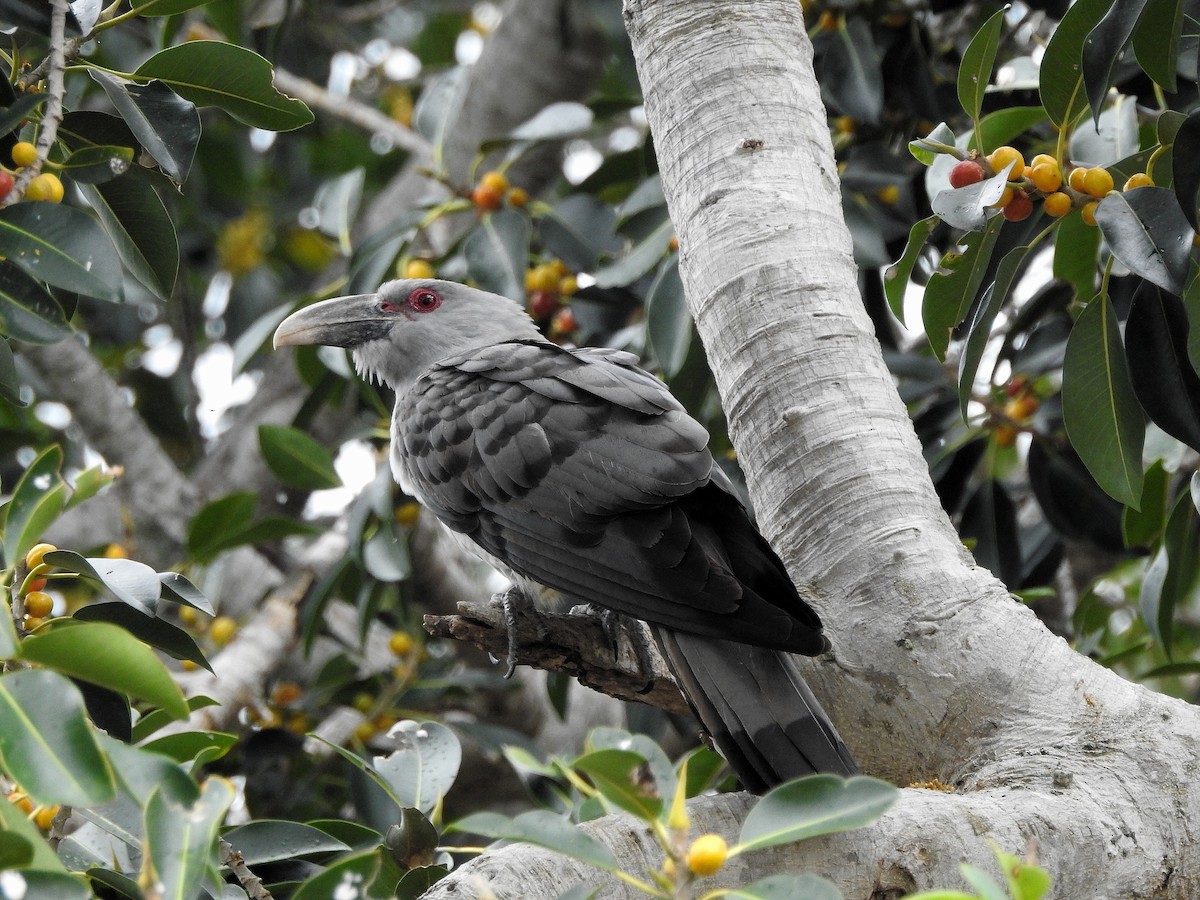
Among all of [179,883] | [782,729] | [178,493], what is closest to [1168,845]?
[782,729]

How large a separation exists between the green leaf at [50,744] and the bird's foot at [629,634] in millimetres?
1325

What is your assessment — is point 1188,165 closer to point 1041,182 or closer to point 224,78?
point 1041,182

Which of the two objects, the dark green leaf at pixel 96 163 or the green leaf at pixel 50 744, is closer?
the green leaf at pixel 50 744

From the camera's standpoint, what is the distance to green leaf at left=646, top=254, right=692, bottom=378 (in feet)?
11.9

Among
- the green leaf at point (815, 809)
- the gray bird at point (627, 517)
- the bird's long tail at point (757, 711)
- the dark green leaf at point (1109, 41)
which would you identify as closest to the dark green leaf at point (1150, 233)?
the dark green leaf at point (1109, 41)

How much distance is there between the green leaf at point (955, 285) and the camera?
2752mm

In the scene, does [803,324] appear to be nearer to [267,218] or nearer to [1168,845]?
[1168,845]

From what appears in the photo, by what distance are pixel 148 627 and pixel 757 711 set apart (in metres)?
1.30

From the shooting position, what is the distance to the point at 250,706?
15.0 ft

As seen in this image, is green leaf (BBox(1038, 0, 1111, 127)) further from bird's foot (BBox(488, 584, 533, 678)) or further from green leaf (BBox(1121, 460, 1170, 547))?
bird's foot (BBox(488, 584, 533, 678))

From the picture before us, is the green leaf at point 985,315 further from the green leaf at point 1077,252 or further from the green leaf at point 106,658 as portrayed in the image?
the green leaf at point 106,658

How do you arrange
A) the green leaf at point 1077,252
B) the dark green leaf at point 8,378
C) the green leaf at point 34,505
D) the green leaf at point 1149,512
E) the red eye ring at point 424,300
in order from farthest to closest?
the red eye ring at point 424,300 < the green leaf at point 1149,512 < the green leaf at point 1077,252 < the dark green leaf at point 8,378 < the green leaf at point 34,505

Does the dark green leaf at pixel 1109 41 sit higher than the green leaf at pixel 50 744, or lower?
higher

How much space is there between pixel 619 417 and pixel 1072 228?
1.38 metres
